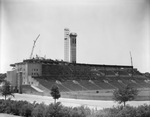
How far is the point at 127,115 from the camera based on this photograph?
11219mm

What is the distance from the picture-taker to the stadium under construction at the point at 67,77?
168 ft

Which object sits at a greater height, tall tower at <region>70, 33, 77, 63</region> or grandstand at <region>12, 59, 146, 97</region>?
tall tower at <region>70, 33, 77, 63</region>

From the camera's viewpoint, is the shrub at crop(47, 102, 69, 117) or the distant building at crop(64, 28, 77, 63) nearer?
the shrub at crop(47, 102, 69, 117)

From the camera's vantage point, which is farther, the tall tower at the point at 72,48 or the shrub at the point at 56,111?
the tall tower at the point at 72,48

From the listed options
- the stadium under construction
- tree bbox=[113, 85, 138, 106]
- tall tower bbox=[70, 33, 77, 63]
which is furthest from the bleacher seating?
tree bbox=[113, 85, 138, 106]

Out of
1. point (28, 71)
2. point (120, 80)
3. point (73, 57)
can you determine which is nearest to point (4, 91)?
point (28, 71)

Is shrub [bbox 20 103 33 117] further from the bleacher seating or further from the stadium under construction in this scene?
the bleacher seating

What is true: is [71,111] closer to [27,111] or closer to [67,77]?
[27,111]

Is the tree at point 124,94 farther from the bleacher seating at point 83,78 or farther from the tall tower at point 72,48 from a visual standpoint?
the tall tower at point 72,48

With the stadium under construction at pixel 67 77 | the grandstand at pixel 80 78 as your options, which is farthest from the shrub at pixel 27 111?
the grandstand at pixel 80 78

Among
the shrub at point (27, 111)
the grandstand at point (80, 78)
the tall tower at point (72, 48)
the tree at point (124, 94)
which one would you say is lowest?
the shrub at point (27, 111)

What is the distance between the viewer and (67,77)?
64.1 metres

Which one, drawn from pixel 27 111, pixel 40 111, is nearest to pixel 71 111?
pixel 40 111

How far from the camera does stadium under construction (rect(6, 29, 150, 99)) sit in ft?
168
